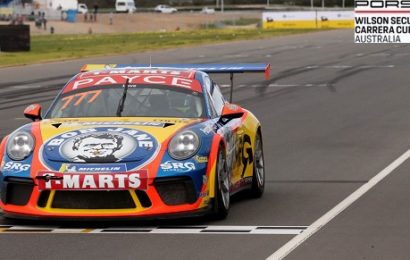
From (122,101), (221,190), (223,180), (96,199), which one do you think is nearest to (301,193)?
(223,180)

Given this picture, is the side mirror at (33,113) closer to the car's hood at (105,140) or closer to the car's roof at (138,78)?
the car's roof at (138,78)

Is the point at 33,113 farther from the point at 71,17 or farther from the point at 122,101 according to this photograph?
the point at 71,17

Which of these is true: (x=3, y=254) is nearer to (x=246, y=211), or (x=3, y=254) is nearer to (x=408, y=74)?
(x=246, y=211)

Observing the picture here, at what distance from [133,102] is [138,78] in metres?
0.34

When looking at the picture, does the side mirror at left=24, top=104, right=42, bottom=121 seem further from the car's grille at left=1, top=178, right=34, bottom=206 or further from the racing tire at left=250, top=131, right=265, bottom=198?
the racing tire at left=250, top=131, right=265, bottom=198

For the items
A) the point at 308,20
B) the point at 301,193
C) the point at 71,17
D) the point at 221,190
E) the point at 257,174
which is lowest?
the point at 71,17

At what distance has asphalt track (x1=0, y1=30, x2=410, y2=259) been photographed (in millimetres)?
8359

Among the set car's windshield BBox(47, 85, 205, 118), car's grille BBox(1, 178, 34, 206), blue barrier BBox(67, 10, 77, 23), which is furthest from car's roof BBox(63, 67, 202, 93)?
blue barrier BBox(67, 10, 77, 23)

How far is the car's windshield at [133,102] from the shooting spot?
1015cm

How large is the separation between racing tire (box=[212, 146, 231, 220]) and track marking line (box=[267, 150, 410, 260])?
0.73 m

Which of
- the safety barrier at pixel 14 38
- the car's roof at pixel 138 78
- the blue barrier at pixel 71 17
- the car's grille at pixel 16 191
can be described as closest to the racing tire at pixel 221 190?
the car's roof at pixel 138 78

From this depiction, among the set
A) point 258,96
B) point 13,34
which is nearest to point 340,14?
point 13,34

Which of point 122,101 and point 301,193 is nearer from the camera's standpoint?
point 122,101

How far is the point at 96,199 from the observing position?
9.05 m
